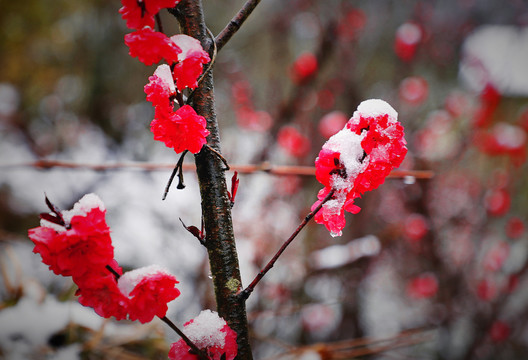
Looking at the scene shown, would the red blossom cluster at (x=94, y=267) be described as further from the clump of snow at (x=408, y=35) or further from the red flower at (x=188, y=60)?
the clump of snow at (x=408, y=35)

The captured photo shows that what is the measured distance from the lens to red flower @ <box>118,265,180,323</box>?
0.46 m

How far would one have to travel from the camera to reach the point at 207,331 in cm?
51

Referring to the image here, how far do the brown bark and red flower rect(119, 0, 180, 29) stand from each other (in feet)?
0.35

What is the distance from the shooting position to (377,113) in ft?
1.63

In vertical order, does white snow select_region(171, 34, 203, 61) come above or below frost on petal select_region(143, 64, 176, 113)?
above

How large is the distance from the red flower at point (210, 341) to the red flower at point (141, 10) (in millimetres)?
429

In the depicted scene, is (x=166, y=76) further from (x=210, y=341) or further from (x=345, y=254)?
(x=345, y=254)

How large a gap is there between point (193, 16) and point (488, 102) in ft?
8.92

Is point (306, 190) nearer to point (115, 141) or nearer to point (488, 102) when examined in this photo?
point (488, 102)

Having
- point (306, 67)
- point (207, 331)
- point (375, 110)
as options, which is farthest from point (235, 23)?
point (306, 67)

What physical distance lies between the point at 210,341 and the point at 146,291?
13 centimetres

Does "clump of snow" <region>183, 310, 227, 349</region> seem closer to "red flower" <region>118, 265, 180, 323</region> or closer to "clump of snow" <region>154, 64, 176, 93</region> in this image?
"red flower" <region>118, 265, 180, 323</region>

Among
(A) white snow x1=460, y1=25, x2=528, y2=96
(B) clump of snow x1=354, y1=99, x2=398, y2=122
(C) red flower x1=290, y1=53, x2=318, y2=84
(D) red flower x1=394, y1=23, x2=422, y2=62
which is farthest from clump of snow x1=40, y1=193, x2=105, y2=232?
(A) white snow x1=460, y1=25, x2=528, y2=96

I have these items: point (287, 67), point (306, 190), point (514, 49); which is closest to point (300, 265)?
point (306, 190)
